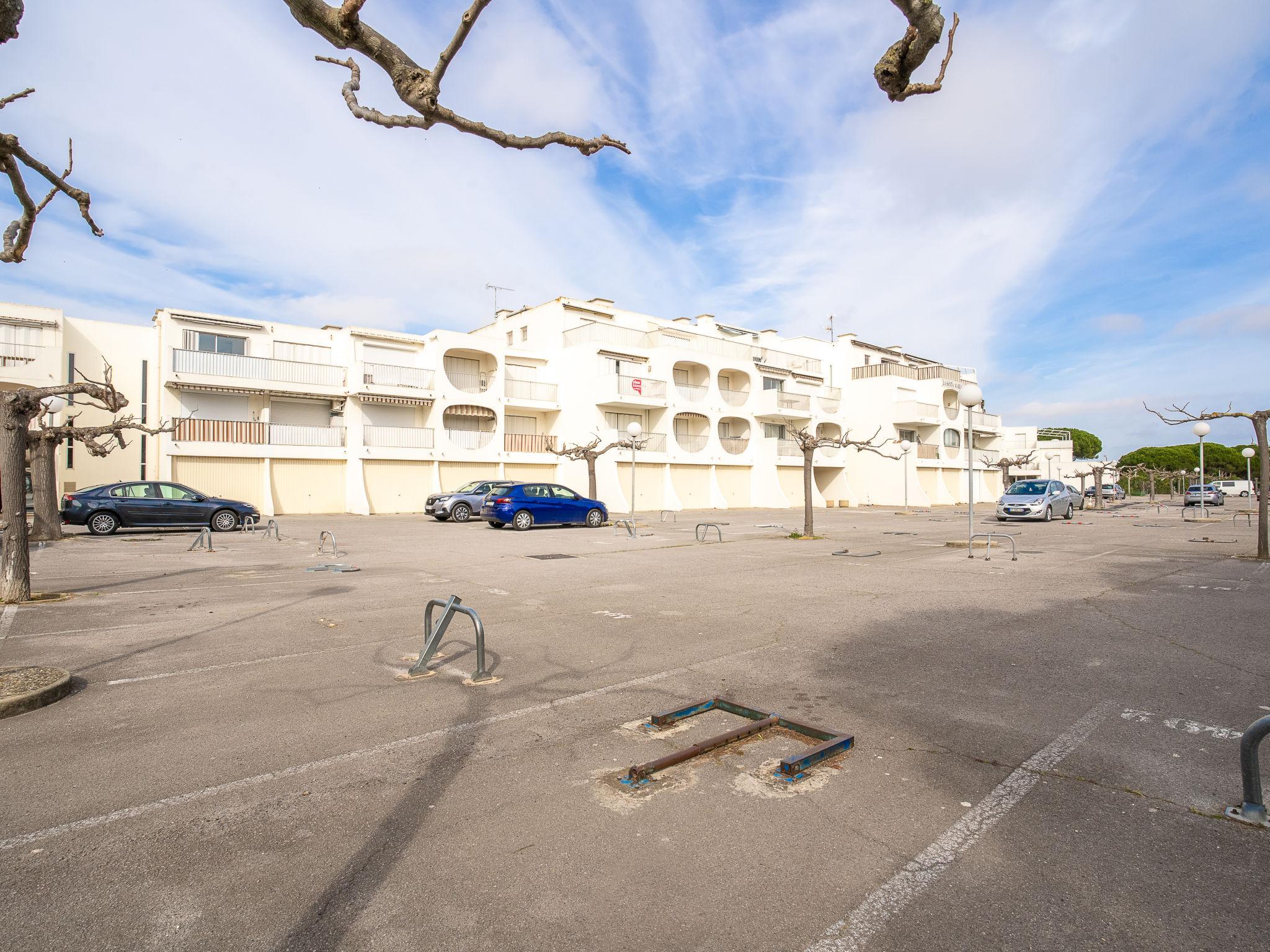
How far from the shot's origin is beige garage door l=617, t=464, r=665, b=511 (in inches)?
1510

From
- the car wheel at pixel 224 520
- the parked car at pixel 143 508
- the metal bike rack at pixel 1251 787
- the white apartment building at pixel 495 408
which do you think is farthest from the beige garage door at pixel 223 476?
the metal bike rack at pixel 1251 787

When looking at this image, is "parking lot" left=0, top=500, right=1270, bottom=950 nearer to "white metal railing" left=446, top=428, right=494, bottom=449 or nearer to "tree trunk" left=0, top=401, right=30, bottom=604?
"tree trunk" left=0, top=401, right=30, bottom=604

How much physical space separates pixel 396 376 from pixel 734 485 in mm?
20760

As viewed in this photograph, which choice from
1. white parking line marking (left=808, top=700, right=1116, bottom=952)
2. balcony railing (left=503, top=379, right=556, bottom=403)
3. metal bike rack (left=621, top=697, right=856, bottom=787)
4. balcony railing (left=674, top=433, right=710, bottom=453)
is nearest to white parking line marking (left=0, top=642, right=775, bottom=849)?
metal bike rack (left=621, top=697, right=856, bottom=787)

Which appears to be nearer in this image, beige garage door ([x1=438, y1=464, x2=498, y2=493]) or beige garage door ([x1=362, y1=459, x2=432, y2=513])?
beige garage door ([x1=362, y1=459, x2=432, y2=513])

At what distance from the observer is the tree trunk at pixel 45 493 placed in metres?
16.7

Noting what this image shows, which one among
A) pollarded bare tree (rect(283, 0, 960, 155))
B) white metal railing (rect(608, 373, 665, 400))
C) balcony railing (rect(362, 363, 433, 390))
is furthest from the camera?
white metal railing (rect(608, 373, 665, 400))

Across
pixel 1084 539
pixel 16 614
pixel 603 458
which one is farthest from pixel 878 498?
pixel 16 614

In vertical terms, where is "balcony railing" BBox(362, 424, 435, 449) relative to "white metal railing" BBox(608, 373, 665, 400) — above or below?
below

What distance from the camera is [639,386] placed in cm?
3844

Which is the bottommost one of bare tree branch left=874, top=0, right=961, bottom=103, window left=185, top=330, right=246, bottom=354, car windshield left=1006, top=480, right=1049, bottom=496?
car windshield left=1006, top=480, right=1049, bottom=496

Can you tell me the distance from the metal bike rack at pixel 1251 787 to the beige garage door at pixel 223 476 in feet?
105

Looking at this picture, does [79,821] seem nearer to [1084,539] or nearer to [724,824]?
[724,824]

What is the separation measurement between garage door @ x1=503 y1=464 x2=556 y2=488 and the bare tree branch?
34.3 m
